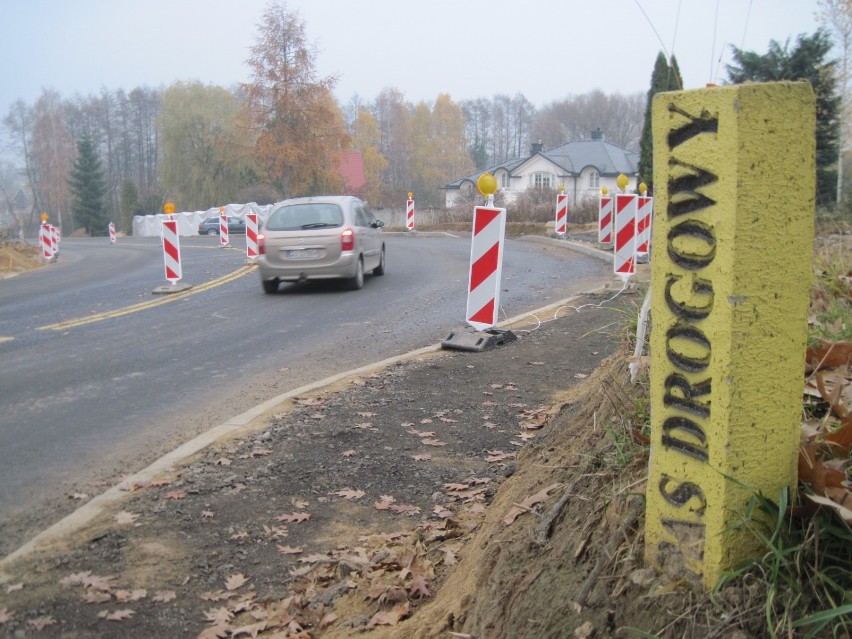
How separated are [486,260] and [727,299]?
6.29m

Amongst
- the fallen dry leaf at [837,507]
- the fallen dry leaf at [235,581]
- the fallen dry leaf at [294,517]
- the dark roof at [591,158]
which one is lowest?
the fallen dry leaf at [235,581]

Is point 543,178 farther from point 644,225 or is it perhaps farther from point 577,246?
point 644,225

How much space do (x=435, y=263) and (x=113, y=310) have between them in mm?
8745

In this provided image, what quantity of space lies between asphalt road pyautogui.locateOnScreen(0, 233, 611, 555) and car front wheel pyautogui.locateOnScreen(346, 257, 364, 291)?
29 cm

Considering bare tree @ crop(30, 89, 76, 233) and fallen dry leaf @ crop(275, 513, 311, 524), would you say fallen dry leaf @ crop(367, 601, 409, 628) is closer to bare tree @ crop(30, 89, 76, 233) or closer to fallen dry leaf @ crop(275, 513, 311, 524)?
fallen dry leaf @ crop(275, 513, 311, 524)

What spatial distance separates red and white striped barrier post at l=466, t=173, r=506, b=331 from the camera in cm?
827

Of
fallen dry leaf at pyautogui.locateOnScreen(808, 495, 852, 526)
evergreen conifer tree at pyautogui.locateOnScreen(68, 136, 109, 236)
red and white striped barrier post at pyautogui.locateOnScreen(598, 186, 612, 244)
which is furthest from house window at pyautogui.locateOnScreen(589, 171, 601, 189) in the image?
fallen dry leaf at pyautogui.locateOnScreen(808, 495, 852, 526)

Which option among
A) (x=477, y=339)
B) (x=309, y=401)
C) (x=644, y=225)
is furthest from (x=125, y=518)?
(x=644, y=225)

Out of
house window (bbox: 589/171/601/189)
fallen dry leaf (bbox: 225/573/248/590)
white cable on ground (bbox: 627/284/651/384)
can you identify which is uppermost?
house window (bbox: 589/171/601/189)

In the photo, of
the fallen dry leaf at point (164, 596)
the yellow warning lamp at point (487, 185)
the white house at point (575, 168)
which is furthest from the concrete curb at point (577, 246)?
the white house at point (575, 168)

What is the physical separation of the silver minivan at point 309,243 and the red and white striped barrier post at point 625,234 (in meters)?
4.58

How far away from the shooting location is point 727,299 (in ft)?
6.89

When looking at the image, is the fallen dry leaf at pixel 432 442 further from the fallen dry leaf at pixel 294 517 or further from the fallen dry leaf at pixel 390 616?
the fallen dry leaf at pixel 390 616

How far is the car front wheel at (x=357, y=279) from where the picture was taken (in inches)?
555
